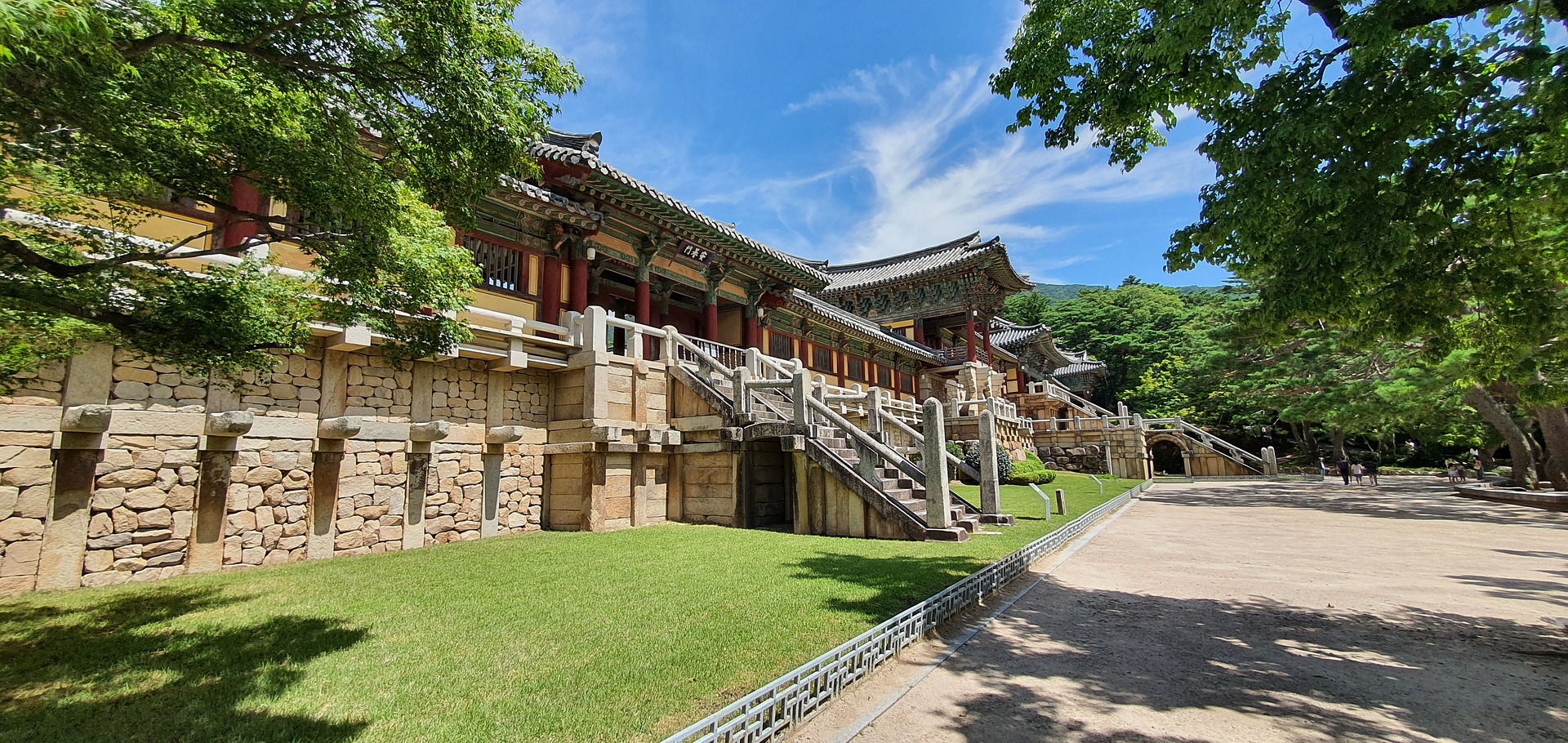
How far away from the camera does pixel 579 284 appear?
40.6 feet

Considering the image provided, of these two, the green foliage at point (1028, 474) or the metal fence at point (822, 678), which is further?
the green foliage at point (1028, 474)

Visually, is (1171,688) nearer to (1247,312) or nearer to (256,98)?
(1247,312)

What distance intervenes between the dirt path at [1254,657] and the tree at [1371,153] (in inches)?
104

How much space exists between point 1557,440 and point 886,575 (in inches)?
817

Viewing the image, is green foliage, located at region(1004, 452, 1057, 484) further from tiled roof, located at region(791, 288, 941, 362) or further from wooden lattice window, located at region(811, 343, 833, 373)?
wooden lattice window, located at region(811, 343, 833, 373)

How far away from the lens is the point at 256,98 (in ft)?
13.2

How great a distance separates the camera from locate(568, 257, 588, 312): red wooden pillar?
12.3 metres

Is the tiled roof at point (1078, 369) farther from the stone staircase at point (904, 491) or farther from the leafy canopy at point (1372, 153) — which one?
the leafy canopy at point (1372, 153)

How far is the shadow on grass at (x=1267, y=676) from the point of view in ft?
11.6

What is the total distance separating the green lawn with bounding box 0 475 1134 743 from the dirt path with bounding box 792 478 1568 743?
0.98 m

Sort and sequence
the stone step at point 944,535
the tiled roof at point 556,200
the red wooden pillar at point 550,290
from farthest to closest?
the red wooden pillar at point 550,290, the tiled roof at point 556,200, the stone step at point 944,535

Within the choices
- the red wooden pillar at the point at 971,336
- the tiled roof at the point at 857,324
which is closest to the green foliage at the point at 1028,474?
the red wooden pillar at the point at 971,336

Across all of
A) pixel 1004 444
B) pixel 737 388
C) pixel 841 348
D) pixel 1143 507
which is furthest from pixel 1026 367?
pixel 737 388

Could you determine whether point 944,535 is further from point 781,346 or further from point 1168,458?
point 1168,458
